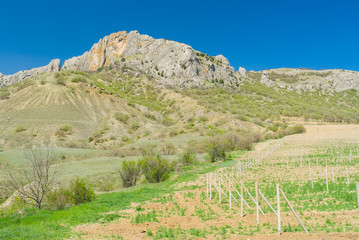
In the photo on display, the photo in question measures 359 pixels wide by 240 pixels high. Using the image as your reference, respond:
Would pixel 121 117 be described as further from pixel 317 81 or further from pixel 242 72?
pixel 317 81

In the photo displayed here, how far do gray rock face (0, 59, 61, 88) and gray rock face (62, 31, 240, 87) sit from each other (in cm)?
923

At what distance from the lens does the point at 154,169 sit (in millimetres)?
30250

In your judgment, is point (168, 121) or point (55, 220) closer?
point (55, 220)

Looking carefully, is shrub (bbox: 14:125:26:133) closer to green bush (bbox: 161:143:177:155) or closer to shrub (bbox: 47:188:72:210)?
green bush (bbox: 161:143:177:155)

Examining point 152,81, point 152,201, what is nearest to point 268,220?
point 152,201

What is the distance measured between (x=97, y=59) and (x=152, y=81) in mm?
38801

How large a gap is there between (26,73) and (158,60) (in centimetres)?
9232

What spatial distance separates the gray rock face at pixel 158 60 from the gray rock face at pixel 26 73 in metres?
9.23

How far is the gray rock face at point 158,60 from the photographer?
109 metres

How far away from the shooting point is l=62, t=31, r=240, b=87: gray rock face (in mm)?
109062

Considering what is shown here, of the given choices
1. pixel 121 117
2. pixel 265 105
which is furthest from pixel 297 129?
pixel 121 117

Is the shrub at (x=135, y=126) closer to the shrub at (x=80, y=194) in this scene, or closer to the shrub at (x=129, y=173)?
the shrub at (x=129, y=173)

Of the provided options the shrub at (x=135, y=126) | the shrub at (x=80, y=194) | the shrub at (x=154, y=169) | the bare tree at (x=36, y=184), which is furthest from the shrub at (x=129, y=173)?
the shrub at (x=135, y=126)

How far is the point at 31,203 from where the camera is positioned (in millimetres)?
18219
